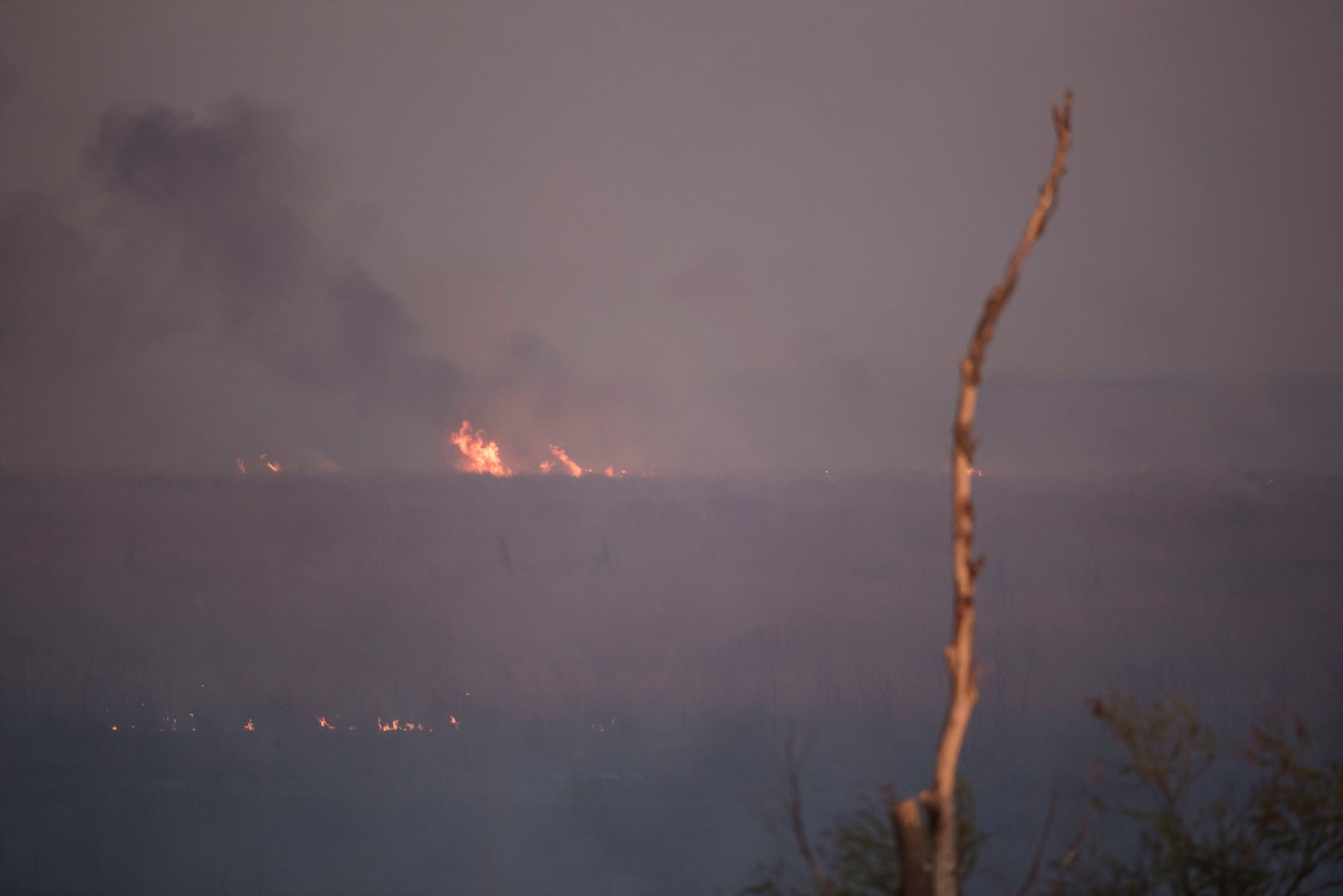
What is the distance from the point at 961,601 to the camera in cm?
398

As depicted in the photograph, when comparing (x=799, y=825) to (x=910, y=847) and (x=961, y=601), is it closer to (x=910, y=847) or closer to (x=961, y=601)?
(x=910, y=847)

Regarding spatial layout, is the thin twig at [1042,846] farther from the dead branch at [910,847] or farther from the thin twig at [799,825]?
the thin twig at [799,825]

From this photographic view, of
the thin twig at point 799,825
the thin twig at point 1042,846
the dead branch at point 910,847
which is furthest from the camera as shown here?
the thin twig at point 799,825

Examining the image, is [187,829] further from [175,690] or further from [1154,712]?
[1154,712]

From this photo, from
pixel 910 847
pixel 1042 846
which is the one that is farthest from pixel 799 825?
pixel 1042 846

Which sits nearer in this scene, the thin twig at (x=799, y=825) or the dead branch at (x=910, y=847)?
the dead branch at (x=910, y=847)

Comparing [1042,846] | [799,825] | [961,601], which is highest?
[961,601]

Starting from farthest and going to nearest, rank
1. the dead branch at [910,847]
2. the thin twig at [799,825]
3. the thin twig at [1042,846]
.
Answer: the thin twig at [799,825] < the dead branch at [910,847] < the thin twig at [1042,846]

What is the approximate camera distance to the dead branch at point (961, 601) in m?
3.97

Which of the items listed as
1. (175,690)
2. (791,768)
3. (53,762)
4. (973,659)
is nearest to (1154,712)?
(973,659)

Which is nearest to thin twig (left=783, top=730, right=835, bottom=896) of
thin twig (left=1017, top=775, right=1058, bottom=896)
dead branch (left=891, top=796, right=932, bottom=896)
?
dead branch (left=891, top=796, right=932, bottom=896)

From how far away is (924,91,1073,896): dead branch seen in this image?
3969 millimetres

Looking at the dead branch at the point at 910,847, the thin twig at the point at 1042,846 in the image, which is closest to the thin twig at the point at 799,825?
the dead branch at the point at 910,847

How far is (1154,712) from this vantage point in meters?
5.00
